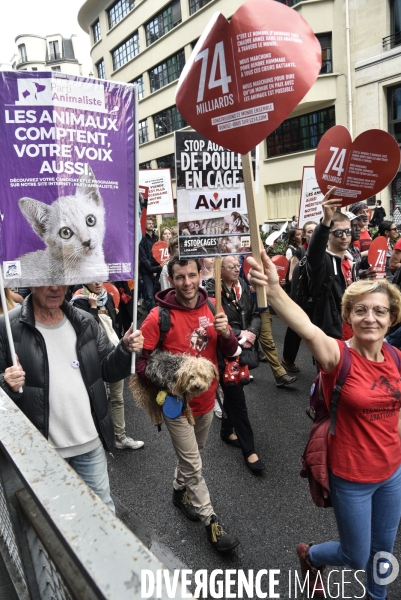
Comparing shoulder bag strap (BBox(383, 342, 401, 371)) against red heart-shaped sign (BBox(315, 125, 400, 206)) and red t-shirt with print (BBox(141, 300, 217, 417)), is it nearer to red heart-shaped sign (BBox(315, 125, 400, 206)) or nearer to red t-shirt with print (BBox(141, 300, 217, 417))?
red t-shirt with print (BBox(141, 300, 217, 417))

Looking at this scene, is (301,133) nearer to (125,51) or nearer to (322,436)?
(125,51)

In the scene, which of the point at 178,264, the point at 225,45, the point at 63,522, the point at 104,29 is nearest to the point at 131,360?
the point at 178,264

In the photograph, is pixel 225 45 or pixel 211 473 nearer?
pixel 225 45

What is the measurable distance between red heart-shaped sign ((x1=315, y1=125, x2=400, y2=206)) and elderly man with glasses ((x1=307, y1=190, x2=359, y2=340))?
33cm

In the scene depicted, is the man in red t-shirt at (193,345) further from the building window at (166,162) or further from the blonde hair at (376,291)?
the building window at (166,162)

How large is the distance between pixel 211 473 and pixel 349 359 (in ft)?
6.93

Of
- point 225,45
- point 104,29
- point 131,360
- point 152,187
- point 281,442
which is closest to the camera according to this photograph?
point 225,45

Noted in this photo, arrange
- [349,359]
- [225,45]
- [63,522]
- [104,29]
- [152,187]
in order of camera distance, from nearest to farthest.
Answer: [63,522], [225,45], [349,359], [152,187], [104,29]

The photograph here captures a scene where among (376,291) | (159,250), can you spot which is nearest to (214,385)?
(376,291)

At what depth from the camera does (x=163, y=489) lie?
3494 millimetres

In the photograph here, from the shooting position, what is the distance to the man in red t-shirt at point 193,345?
2.83m

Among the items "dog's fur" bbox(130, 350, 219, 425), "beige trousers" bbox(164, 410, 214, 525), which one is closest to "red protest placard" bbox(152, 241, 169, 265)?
"dog's fur" bbox(130, 350, 219, 425)

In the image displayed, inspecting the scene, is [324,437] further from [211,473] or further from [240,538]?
[211,473]

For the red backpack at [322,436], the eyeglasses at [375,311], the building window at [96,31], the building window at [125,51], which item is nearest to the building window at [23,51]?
the building window at [96,31]
